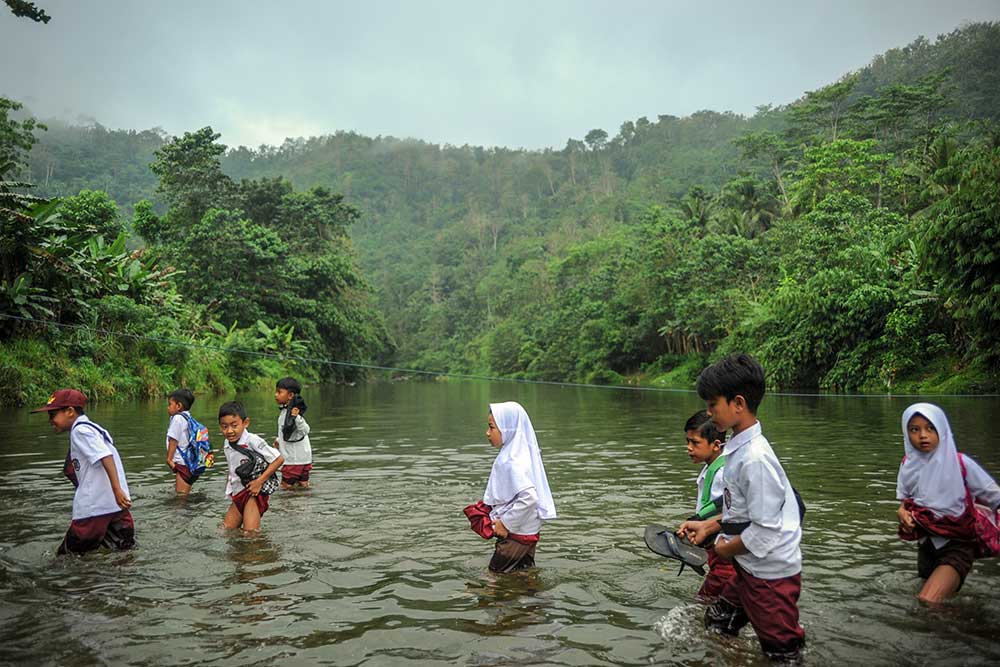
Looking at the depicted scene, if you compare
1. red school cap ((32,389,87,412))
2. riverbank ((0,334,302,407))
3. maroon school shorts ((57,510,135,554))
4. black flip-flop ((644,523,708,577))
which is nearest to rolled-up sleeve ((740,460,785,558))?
black flip-flop ((644,523,708,577))

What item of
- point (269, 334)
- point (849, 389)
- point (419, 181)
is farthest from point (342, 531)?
point (419, 181)

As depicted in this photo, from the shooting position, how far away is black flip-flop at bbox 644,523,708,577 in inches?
167

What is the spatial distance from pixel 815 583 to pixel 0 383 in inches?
735

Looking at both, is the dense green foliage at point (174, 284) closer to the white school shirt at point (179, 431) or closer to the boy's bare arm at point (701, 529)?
the white school shirt at point (179, 431)

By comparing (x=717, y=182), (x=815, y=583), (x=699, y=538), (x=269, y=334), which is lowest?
(x=815, y=583)

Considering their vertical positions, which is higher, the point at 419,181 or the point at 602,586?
the point at 419,181

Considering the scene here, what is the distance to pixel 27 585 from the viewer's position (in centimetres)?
528

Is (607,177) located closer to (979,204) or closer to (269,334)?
(269,334)

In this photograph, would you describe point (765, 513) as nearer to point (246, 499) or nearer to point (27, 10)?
point (246, 499)

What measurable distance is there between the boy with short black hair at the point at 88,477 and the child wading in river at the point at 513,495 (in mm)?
2640

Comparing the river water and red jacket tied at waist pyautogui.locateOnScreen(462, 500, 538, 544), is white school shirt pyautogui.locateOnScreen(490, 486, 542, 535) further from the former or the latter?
the river water

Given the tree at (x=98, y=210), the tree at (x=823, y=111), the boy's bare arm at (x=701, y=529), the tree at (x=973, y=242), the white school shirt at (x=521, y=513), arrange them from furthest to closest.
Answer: the tree at (x=823, y=111)
the tree at (x=98, y=210)
the tree at (x=973, y=242)
the white school shirt at (x=521, y=513)
the boy's bare arm at (x=701, y=529)

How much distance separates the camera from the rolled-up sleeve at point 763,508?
12.0 feet

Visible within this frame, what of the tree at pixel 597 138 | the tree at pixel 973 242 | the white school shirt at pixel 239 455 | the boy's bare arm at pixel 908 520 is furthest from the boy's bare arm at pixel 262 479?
the tree at pixel 597 138
